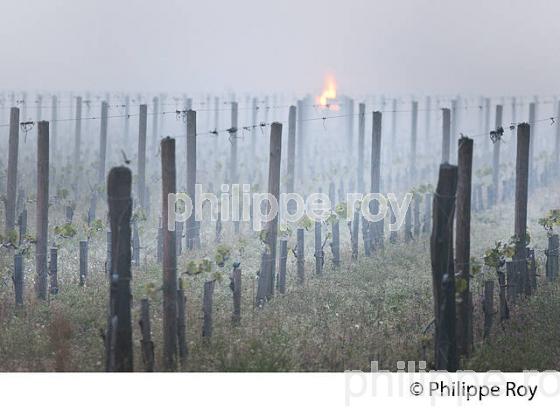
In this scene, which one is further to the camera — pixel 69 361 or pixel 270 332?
pixel 270 332

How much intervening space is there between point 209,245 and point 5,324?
8252 mm

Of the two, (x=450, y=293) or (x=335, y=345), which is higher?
(x=450, y=293)

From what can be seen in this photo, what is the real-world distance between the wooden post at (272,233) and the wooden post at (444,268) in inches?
202

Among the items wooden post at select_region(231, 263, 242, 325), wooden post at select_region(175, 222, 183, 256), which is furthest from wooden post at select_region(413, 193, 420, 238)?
wooden post at select_region(231, 263, 242, 325)

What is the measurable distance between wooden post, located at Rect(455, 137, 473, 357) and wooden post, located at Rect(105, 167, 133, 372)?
194 inches

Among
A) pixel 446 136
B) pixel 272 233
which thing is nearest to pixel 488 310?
pixel 272 233

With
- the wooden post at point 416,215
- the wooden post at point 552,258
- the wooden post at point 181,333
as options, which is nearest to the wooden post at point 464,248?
the wooden post at point 181,333

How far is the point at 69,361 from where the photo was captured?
11891 mm

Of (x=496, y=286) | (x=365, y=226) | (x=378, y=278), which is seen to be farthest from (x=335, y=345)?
(x=365, y=226)

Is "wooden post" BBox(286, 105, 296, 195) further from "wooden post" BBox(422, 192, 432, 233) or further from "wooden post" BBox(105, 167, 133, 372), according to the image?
"wooden post" BBox(105, 167, 133, 372)

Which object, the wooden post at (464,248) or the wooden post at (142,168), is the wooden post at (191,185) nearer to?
the wooden post at (142,168)

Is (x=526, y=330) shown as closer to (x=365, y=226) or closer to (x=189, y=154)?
(x=365, y=226)

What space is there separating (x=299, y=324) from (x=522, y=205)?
5.73 meters

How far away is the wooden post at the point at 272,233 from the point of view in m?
16.6
